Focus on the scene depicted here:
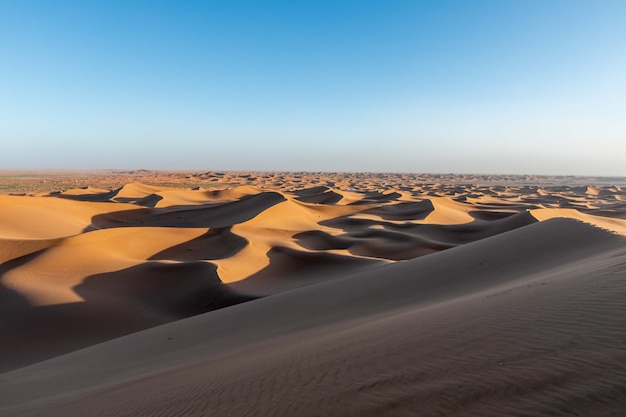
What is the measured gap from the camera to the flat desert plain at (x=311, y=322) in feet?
6.37

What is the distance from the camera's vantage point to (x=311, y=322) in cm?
508

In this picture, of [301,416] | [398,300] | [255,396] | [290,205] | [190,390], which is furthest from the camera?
[290,205]

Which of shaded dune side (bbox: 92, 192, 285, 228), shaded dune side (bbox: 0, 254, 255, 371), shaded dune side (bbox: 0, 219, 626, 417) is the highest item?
shaded dune side (bbox: 0, 219, 626, 417)

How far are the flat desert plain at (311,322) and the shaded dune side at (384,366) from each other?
1 cm

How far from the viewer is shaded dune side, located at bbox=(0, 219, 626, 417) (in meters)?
1.77

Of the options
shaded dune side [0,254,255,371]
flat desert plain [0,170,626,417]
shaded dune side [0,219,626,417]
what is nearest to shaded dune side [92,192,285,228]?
flat desert plain [0,170,626,417]

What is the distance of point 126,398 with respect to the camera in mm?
Result: 2881

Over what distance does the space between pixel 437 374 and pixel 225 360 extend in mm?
2103

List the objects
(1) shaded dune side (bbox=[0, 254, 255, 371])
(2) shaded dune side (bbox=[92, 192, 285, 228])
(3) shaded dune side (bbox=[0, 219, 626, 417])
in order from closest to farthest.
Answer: (3) shaded dune side (bbox=[0, 219, 626, 417]) → (1) shaded dune side (bbox=[0, 254, 255, 371]) → (2) shaded dune side (bbox=[92, 192, 285, 228])

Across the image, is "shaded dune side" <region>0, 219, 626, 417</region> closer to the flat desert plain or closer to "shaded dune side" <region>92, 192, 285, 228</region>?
the flat desert plain

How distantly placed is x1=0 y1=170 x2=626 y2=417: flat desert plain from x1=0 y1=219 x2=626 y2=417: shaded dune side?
1 cm

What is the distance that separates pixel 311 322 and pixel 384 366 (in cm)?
285

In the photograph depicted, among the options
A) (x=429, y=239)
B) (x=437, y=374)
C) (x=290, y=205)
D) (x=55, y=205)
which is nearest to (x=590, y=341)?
(x=437, y=374)

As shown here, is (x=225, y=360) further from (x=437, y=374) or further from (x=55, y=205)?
(x=55, y=205)
